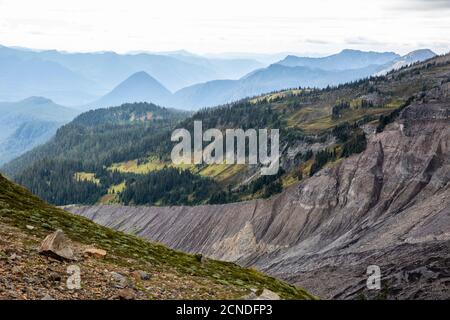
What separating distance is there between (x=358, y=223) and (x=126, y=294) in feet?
326

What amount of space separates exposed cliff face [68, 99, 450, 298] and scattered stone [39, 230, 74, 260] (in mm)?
56405

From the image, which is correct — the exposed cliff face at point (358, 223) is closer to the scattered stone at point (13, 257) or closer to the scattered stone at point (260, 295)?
the scattered stone at point (260, 295)

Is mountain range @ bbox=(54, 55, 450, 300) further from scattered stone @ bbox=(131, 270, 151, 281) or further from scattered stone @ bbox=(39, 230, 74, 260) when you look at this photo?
scattered stone @ bbox=(39, 230, 74, 260)

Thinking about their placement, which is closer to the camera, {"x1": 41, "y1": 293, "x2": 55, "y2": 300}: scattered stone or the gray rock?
{"x1": 41, "y1": 293, "x2": 55, "y2": 300}: scattered stone

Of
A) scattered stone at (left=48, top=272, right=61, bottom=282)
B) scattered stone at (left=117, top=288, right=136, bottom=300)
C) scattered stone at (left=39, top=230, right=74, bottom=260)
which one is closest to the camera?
scattered stone at (left=117, top=288, right=136, bottom=300)

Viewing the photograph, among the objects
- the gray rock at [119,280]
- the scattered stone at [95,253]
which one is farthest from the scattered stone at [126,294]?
the scattered stone at [95,253]

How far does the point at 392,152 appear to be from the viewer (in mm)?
129750

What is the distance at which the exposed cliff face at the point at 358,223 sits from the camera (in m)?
77.4

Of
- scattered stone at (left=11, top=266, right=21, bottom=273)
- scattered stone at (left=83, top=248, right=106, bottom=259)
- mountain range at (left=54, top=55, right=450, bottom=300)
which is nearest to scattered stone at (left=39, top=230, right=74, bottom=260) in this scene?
scattered stone at (left=83, top=248, right=106, bottom=259)

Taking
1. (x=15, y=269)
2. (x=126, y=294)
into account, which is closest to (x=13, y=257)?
(x=15, y=269)

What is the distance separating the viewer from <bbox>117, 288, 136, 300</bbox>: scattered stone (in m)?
19.4
